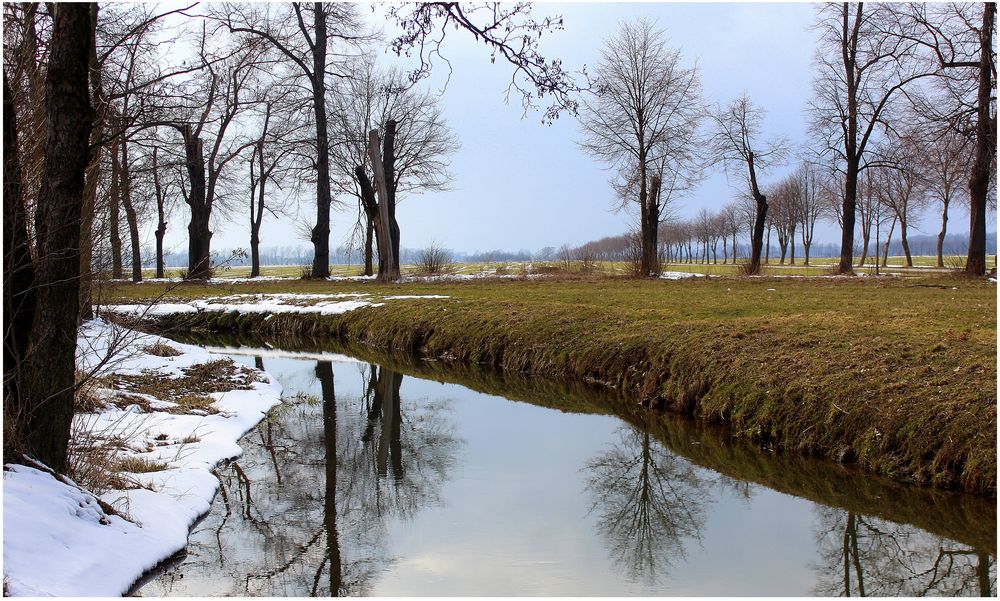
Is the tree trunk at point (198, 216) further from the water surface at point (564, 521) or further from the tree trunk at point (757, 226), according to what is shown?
the water surface at point (564, 521)

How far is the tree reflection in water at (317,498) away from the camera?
4.39 m

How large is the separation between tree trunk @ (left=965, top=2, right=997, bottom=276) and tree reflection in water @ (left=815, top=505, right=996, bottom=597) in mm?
17827

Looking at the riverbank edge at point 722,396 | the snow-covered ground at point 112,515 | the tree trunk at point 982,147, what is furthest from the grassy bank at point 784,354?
the tree trunk at point 982,147

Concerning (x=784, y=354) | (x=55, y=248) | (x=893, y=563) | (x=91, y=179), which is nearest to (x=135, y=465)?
(x=55, y=248)

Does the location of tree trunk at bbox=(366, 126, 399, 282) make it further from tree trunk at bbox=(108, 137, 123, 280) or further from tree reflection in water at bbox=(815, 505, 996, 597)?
tree reflection in water at bbox=(815, 505, 996, 597)

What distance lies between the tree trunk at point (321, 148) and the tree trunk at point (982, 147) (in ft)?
68.3

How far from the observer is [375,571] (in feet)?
14.7

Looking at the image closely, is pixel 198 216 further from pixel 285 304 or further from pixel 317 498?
pixel 317 498

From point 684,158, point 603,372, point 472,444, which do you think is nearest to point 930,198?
point 684,158

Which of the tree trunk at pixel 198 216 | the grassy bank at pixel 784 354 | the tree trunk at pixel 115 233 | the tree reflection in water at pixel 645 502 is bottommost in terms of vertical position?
the tree reflection in water at pixel 645 502

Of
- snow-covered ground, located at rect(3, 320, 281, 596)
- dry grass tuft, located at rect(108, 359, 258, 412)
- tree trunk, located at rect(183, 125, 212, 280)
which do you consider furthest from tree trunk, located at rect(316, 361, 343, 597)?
tree trunk, located at rect(183, 125, 212, 280)

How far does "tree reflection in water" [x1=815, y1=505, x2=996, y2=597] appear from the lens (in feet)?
14.0

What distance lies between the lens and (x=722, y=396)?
771 centimetres

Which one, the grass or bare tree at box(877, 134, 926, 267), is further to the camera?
bare tree at box(877, 134, 926, 267)
